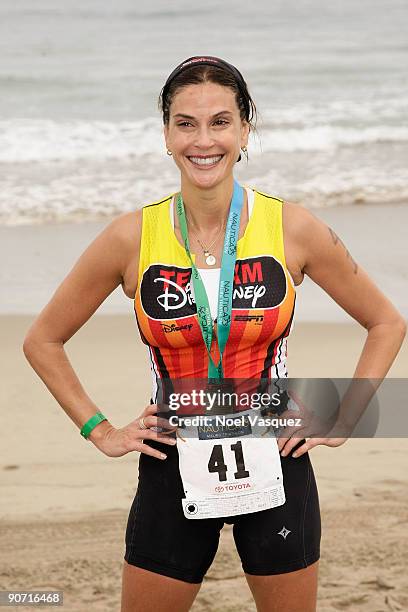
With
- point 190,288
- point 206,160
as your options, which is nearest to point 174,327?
point 190,288

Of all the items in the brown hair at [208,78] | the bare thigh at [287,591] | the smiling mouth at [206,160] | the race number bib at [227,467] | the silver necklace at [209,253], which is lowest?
the bare thigh at [287,591]

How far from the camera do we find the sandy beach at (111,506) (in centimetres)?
457

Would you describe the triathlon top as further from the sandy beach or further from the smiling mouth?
the sandy beach

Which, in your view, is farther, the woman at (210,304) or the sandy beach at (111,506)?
the sandy beach at (111,506)

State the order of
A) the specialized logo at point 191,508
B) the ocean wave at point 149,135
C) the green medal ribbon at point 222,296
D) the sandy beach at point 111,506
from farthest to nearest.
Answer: the ocean wave at point 149,135
the sandy beach at point 111,506
the specialized logo at point 191,508
the green medal ribbon at point 222,296

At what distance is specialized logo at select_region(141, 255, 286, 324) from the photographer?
2871 millimetres

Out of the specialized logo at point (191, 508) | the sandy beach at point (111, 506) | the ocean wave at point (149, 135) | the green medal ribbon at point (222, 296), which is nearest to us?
the green medal ribbon at point (222, 296)

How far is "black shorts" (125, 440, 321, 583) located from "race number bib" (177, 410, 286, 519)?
48 mm

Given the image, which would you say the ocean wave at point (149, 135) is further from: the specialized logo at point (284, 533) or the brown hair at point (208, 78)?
the specialized logo at point (284, 533)

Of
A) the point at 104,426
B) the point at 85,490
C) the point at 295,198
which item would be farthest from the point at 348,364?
the point at 295,198

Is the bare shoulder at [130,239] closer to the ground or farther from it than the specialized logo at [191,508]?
farther from it

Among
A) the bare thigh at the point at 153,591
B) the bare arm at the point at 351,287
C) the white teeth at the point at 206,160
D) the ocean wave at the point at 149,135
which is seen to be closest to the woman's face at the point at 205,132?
the white teeth at the point at 206,160

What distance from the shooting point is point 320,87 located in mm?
19078

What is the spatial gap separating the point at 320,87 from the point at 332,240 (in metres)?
16.6
